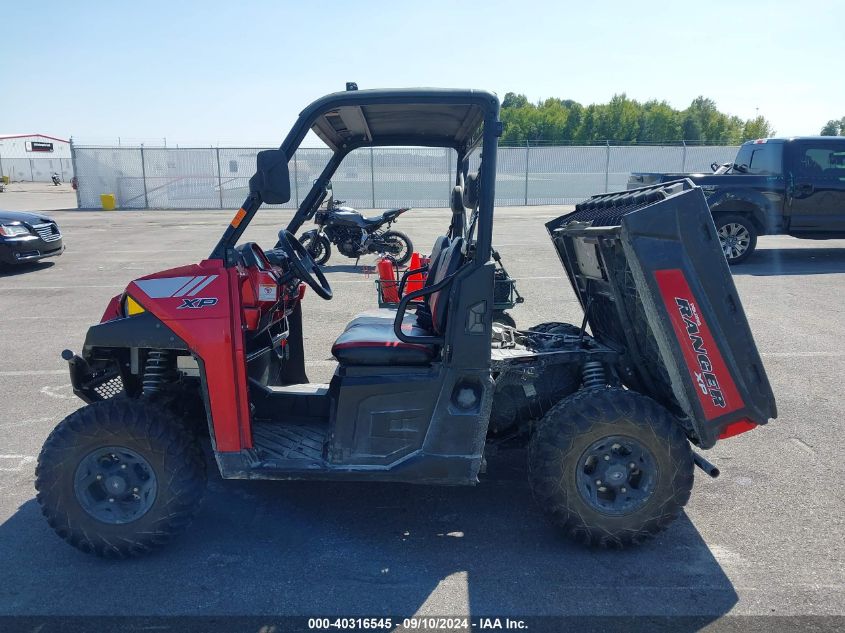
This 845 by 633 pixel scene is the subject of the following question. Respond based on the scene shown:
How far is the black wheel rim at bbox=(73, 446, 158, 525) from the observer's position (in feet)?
10.3

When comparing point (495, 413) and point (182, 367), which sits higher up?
point (182, 367)

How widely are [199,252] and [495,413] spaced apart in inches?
461

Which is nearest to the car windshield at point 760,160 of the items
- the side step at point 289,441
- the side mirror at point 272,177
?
the side step at point 289,441

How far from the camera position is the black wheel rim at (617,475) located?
317 centimetres

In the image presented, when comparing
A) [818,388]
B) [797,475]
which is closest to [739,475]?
[797,475]

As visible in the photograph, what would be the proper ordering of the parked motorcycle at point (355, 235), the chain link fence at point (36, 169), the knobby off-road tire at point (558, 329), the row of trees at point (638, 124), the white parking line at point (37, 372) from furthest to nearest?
1. the row of trees at point (638, 124)
2. the chain link fence at point (36, 169)
3. the parked motorcycle at point (355, 235)
4. the white parking line at point (37, 372)
5. the knobby off-road tire at point (558, 329)

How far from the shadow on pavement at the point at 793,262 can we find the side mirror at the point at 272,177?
964cm

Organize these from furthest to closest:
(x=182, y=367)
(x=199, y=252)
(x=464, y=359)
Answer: (x=199, y=252) < (x=182, y=367) < (x=464, y=359)

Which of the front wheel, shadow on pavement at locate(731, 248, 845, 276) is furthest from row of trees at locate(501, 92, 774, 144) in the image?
the front wheel

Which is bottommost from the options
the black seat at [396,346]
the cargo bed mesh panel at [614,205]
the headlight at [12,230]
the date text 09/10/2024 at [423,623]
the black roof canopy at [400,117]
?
the date text 09/10/2024 at [423,623]

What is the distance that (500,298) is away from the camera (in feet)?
17.2

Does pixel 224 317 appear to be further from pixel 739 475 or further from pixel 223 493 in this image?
pixel 739 475

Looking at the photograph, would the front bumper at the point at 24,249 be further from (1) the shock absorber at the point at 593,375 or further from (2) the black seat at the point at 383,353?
(1) the shock absorber at the point at 593,375

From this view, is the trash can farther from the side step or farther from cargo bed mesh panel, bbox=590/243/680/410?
cargo bed mesh panel, bbox=590/243/680/410
